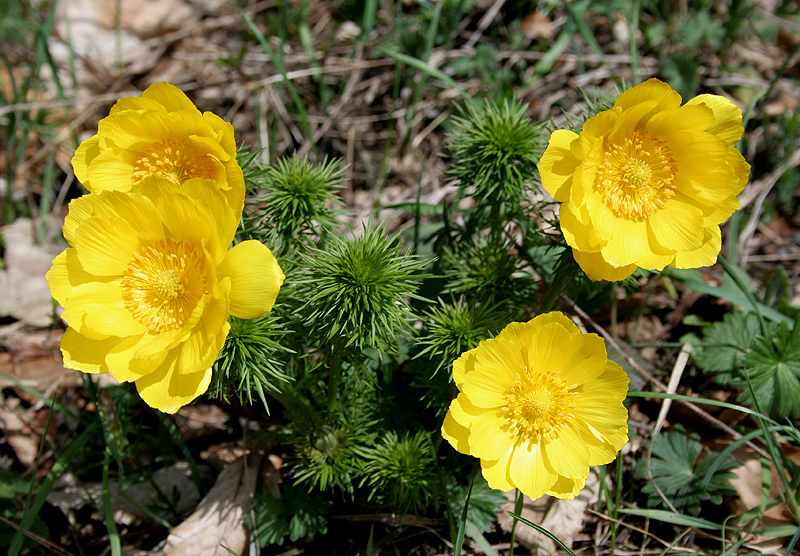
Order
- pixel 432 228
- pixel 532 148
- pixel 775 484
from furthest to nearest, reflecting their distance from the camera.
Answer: pixel 432 228 < pixel 775 484 < pixel 532 148

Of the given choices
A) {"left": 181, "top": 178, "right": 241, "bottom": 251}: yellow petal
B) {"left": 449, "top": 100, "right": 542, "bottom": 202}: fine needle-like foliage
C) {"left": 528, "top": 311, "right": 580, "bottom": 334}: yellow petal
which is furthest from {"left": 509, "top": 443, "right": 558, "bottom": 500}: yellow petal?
{"left": 181, "top": 178, "right": 241, "bottom": 251}: yellow petal

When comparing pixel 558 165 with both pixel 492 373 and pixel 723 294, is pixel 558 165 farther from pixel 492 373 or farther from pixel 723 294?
pixel 723 294

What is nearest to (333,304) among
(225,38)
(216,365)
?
(216,365)

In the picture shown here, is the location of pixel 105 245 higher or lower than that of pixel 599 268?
higher

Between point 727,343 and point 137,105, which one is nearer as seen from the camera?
point 137,105

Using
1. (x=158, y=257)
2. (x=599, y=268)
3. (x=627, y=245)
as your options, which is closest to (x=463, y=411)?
Answer: (x=599, y=268)

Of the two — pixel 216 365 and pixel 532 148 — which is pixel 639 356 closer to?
pixel 532 148
